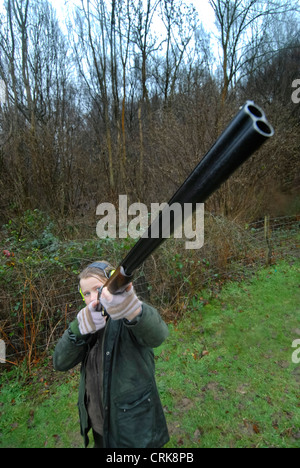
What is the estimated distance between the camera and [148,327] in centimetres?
152

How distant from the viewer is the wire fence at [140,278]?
3.92 m

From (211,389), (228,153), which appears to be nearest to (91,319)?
(228,153)

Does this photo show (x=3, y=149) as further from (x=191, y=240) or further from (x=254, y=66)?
(x=254, y=66)

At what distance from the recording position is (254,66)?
49.3ft

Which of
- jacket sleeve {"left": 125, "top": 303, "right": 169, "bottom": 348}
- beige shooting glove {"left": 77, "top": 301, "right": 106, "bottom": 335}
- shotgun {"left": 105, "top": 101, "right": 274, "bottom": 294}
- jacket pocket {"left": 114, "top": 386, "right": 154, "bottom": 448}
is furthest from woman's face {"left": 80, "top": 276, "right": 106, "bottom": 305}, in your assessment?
shotgun {"left": 105, "top": 101, "right": 274, "bottom": 294}

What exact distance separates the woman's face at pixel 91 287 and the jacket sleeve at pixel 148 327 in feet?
1.19

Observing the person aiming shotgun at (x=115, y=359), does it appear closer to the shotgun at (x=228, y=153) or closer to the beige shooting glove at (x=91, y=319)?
the beige shooting glove at (x=91, y=319)

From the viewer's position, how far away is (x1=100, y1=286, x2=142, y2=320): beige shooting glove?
137 centimetres

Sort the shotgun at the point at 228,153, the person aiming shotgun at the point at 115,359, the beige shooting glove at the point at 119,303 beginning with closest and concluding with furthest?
1. the shotgun at the point at 228,153
2. the beige shooting glove at the point at 119,303
3. the person aiming shotgun at the point at 115,359

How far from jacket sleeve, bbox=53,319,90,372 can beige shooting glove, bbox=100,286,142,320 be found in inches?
15.6

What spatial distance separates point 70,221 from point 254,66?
48.6ft

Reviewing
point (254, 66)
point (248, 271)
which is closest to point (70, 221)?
point (248, 271)

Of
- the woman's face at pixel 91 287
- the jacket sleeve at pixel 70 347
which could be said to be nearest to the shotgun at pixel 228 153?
the woman's face at pixel 91 287
